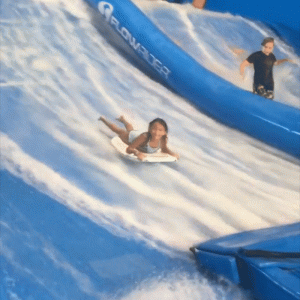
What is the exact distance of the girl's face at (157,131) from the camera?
1.02m

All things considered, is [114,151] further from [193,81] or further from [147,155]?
[193,81]

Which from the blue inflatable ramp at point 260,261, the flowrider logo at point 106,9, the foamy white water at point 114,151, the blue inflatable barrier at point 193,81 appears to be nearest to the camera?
the blue inflatable ramp at point 260,261

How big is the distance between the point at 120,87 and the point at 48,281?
0.70m

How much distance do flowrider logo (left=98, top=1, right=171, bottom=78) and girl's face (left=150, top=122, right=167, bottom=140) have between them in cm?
34

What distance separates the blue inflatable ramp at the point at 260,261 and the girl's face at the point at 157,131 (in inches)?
12.2

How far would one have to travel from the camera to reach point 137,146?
1.00 meters

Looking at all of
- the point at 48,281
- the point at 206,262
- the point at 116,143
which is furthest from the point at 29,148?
the point at 206,262

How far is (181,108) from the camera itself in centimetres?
125

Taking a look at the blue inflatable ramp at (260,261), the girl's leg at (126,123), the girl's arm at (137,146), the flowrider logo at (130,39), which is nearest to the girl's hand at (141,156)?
the girl's arm at (137,146)

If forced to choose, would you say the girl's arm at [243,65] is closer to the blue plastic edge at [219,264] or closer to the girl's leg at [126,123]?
the girl's leg at [126,123]

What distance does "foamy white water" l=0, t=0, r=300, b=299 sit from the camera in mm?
870

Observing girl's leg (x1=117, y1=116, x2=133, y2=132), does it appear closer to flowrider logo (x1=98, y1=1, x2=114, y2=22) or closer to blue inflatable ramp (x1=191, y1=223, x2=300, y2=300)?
blue inflatable ramp (x1=191, y1=223, x2=300, y2=300)

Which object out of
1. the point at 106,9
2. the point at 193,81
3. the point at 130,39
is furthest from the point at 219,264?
the point at 106,9

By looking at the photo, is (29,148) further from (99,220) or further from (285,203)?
(285,203)
